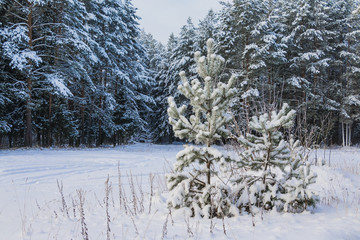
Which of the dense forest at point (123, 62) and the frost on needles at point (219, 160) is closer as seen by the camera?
the frost on needles at point (219, 160)

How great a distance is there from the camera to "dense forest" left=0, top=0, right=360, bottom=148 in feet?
42.3

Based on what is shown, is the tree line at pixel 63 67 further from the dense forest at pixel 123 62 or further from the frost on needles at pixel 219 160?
the frost on needles at pixel 219 160

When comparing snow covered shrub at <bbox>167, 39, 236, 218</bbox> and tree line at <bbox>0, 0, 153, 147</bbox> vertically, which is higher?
tree line at <bbox>0, 0, 153, 147</bbox>

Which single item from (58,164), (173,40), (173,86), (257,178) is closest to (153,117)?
(173,86)

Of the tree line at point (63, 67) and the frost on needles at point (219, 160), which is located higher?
the tree line at point (63, 67)

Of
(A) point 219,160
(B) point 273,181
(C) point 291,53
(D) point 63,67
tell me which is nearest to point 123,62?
(D) point 63,67

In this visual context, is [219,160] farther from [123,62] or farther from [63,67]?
[123,62]

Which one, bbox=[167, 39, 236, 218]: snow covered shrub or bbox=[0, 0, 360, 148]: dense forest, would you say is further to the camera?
bbox=[0, 0, 360, 148]: dense forest

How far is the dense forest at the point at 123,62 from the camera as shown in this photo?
1289 centimetres

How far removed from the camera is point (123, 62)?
19.9 meters

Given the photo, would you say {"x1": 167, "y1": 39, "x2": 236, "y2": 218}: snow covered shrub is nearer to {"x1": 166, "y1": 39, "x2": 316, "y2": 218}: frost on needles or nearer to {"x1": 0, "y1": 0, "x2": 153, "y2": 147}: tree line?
{"x1": 166, "y1": 39, "x2": 316, "y2": 218}: frost on needles

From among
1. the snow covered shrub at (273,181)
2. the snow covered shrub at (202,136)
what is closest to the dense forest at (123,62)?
the snow covered shrub at (273,181)

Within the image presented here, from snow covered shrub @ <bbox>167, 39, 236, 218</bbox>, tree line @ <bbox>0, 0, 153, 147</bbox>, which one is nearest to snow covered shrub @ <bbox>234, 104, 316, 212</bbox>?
A: snow covered shrub @ <bbox>167, 39, 236, 218</bbox>

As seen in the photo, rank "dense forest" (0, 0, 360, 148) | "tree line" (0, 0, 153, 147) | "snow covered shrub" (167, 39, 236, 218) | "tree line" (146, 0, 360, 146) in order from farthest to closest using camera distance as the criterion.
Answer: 1. "tree line" (146, 0, 360, 146)
2. "dense forest" (0, 0, 360, 148)
3. "tree line" (0, 0, 153, 147)
4. "snow covered shrub" (167, 39, 236, 218)
